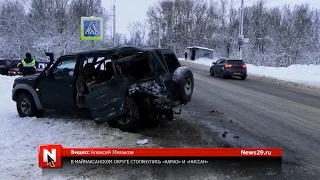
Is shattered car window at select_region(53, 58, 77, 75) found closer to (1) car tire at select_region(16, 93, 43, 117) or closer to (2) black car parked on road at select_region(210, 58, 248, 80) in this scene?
(1) car tire at select_region(16, 93, 43, 117)

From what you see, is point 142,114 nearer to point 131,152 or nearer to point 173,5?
point 131,152

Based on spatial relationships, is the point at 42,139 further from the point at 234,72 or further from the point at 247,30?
the point at 247,30

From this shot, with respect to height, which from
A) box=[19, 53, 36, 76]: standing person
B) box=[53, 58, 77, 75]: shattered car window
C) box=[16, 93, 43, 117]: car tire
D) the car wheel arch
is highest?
box=[53, 58, 77, 75]: shattered car window

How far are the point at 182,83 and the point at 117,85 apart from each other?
54.4 inches

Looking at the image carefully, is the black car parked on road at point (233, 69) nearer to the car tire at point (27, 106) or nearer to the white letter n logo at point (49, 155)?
the car tire at point (27, 106)

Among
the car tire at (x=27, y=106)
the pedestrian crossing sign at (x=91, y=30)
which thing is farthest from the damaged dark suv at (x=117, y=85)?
the pedestrian crossing sign at (x=91, y=30)

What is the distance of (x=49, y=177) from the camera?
15.4 ft

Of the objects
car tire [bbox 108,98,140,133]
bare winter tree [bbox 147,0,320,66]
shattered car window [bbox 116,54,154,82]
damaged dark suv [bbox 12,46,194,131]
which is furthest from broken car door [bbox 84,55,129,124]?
bare winter tree [bbox 147,0,320,66]

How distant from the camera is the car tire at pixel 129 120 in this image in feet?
23.0

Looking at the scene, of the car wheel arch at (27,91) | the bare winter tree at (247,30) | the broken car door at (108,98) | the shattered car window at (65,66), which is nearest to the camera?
the broken car door at (108,98)

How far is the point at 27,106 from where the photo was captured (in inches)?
343

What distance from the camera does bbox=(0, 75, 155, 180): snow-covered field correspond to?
16.1 feet

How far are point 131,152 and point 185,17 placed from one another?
279 feet

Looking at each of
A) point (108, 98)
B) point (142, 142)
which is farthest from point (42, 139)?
point (142, 142)
